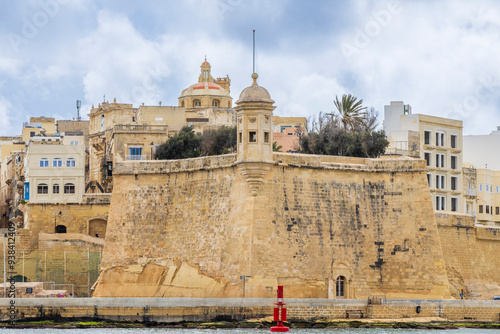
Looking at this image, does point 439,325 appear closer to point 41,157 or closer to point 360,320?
point 360,320

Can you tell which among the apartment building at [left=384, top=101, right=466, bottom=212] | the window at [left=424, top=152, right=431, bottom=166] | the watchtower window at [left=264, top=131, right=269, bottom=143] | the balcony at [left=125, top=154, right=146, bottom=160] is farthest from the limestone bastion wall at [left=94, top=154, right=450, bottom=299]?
the window at [left=424, top=152, right=431, bottom=166]

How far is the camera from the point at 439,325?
40.1 meters

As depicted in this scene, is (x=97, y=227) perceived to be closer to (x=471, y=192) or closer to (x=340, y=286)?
(x=340, y=286)

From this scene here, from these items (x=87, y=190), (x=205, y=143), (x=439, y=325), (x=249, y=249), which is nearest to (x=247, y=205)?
(x=249, y=249)

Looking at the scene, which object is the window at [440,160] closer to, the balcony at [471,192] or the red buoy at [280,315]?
the balcony at [471,192]

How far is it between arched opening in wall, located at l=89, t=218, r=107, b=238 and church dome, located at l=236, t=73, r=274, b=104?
16.7 meters

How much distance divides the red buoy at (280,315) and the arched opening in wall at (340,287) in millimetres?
3885

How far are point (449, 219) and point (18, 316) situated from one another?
61.3 ft

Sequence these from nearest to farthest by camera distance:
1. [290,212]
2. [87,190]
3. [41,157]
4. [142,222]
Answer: [290,212]
[142,222]
[41,157]
[87,190]

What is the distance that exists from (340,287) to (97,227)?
17264mm

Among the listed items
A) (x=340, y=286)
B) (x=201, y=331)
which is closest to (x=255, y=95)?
(x=340, y=286)

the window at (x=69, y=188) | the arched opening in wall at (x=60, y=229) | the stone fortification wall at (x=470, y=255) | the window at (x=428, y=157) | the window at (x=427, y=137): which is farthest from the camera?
the window at (x=427, y=137)

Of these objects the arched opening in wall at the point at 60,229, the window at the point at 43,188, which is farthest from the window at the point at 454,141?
the window at the point at 43,188

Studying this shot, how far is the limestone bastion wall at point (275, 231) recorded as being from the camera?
135 ft
